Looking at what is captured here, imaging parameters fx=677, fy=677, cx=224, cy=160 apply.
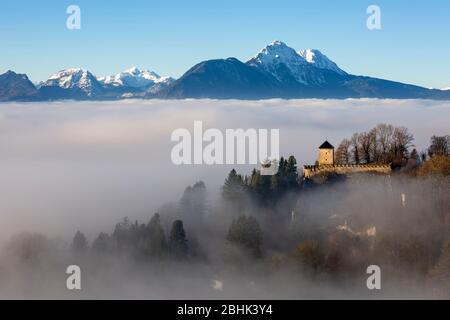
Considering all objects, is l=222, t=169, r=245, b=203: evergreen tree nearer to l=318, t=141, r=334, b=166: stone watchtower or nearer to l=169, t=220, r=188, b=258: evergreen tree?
l=169, t=220, r=188, b=258: evergreen tree

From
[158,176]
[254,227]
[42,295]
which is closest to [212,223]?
[254,227]

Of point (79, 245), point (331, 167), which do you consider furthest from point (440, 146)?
point (79, 245)

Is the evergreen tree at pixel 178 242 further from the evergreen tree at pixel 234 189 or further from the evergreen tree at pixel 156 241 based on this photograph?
the evergreen tree at pixel 234 189

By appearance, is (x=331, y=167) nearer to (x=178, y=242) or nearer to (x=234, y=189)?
(x=234, y=189)

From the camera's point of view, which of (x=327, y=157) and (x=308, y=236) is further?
(x=327, y=157)

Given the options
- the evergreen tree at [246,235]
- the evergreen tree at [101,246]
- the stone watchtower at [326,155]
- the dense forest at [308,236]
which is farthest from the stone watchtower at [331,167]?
the evergreen tree at [101,246]

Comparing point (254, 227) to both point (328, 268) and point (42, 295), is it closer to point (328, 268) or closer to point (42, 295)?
point (328, 268)

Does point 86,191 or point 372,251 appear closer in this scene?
point 372,251
